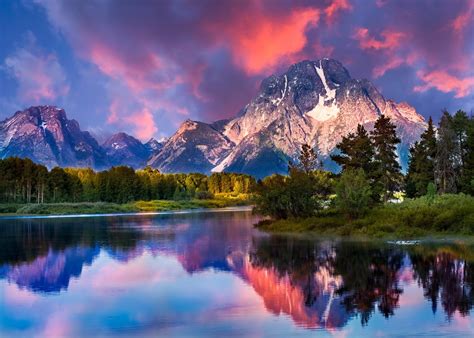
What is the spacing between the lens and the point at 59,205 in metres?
148

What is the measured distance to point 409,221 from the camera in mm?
52969

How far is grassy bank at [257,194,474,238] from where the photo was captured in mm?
49656

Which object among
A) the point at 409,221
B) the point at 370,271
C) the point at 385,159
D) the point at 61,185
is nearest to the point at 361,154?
the point at 385,159

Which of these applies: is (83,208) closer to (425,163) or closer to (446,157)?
(425,163)

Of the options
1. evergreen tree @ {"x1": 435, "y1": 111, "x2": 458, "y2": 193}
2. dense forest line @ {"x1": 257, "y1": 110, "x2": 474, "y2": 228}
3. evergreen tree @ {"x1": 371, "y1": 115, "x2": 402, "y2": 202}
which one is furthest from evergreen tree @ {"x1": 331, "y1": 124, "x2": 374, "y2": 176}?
evergreen tree @ {"x1": 435, "y1": 111, "x2": 458, "y2": 193}

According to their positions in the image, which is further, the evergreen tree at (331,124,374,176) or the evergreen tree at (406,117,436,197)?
the evergreen tree at (406,117,436,197)

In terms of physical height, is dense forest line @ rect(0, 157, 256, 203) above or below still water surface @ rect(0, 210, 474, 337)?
above

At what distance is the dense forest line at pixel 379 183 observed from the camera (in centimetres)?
5734

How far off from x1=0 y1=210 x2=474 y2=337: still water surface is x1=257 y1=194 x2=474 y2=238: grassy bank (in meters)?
4.75

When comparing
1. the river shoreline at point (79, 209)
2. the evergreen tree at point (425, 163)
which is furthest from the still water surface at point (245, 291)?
the river shoreline at point (79, 209)

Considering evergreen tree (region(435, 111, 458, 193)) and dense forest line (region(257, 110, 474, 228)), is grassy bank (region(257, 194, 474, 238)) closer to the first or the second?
dense forest line (region(257, 110, 474, 228))

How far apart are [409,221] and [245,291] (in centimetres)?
2903

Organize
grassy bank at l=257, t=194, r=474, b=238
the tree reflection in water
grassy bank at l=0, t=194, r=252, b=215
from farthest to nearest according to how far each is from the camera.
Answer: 1. grassy bank at l=0, t=194, r=252, b=215
2. grassy bank at l=257, t=194, r=474, b=238
3. the tree reflection in water

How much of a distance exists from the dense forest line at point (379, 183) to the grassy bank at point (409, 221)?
0.41 feet
